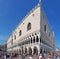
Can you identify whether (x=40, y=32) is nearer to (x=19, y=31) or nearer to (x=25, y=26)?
(x=25, y=26)

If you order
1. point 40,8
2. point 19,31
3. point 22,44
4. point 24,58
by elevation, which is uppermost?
point 40,8

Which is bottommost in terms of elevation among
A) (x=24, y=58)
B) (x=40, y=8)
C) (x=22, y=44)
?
(x=24, y=58)

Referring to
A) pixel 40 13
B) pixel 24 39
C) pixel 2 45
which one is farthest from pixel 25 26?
pixel 2 45

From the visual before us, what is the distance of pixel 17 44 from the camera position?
2847 inches

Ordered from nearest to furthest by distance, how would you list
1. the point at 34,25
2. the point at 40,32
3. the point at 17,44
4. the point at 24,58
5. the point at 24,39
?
the point at 24,58, the point at 40,32, the point at 34,25, the point at 24,39, the point at 17,44

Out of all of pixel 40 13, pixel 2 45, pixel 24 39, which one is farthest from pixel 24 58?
pixel 2 45

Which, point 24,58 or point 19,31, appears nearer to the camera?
point 24,58

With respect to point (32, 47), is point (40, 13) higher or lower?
higher

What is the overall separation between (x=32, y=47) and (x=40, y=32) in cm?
558

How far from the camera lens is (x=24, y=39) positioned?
65.8 metres

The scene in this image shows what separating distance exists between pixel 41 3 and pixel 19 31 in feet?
54.8

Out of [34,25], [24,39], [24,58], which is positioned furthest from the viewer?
[24,39]

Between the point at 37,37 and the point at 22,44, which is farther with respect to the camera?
the point at 22,44

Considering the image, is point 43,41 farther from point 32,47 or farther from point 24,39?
point 24,39
